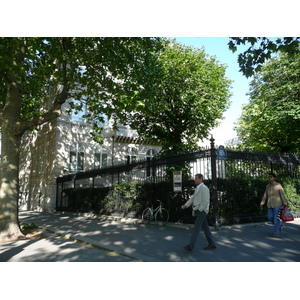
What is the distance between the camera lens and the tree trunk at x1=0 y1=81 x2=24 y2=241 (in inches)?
364

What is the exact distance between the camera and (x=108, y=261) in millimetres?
5934

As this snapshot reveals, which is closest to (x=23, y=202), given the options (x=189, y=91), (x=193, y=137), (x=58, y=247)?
(x=193, y=137)

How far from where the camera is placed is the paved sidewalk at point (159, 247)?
603cm

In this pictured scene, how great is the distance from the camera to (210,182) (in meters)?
10.0

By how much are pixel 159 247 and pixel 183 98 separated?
1352 cm

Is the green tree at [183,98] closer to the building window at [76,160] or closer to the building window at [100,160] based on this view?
the building window at [100,160]

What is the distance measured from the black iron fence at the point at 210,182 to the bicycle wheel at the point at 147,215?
0.43 m

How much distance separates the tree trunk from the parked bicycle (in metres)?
4.94

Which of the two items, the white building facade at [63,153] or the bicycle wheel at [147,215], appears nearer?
the bicycle wheel at [147,215]

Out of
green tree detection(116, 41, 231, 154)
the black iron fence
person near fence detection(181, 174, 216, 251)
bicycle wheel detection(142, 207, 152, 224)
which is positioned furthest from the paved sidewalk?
green tree detection(116, 41, 231, 154)

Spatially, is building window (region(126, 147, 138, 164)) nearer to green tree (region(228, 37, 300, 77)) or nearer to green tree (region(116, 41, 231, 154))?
green tree (region(116, 41, 231, 154))

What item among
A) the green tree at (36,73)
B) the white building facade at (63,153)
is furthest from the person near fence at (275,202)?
the white building facade at (63,153)

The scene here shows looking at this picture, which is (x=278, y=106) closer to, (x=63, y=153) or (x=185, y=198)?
(x=185, y=198)

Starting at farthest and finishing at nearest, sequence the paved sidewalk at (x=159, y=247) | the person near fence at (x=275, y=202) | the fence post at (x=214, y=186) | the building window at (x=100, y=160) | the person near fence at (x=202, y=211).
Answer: the building window at (x=100, y=160)
the fence post at (x=214, y=186)
the person near fence at (x=275, y=202)
the person near fence at (x=202, y=211)
the paved sidewalk at (x=159, y=247)
